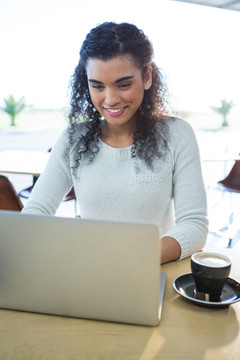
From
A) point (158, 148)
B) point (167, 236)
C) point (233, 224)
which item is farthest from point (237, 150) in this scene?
point (167, 236)

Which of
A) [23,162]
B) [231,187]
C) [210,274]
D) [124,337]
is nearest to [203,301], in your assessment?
[210,274]

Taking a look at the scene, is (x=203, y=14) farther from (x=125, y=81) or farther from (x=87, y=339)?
(x=87, y=339)

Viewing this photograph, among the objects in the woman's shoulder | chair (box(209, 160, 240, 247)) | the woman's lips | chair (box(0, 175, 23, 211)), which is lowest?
chair (box(209, 160, 240, 247))

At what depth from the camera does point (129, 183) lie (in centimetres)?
138

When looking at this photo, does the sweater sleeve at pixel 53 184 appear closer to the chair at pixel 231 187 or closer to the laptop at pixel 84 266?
the laptop at pixel 84 266

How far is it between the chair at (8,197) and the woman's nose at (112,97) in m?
1.09

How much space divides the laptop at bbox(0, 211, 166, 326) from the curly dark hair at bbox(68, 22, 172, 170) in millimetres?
703

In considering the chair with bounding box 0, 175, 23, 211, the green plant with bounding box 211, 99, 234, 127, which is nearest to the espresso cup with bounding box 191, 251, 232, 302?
the chair with bounding box 0, 175, 23, 211

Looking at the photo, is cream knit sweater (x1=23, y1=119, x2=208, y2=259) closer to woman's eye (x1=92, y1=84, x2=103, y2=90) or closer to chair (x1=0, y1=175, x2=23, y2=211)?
woman's eye (x1=92, y1=84, x2=103, y2=90)

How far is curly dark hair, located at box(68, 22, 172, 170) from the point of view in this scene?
1.29 meters

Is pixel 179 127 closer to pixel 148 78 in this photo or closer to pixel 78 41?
pixel 148 78

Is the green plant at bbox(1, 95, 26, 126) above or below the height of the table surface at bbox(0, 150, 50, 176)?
above

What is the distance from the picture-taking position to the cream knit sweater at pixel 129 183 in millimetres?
1355

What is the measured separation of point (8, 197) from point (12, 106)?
471cm
